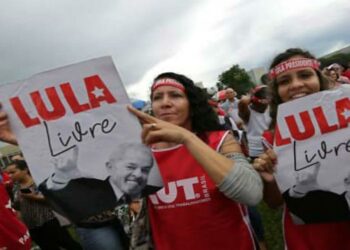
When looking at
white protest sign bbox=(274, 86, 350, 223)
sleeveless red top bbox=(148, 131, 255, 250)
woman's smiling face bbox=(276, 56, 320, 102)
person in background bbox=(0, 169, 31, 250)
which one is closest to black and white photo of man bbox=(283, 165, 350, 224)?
white protest sign bbox=(274, 86, 350, 223)

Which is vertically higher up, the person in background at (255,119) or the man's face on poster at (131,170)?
the man's face on poster at (131,170)

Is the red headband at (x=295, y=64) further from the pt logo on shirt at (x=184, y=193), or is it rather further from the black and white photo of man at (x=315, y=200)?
the pt logo on shirt at (x=184, y=193)

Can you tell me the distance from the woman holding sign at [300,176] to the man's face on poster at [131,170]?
55 centimetres

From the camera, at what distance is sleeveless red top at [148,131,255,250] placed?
6.79 feet

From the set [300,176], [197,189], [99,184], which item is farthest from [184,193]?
[300,176]

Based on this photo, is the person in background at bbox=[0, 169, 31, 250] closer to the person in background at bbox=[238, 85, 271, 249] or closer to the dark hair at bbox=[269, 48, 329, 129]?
the dark hair at bbox=[269, 48, 329, 129]

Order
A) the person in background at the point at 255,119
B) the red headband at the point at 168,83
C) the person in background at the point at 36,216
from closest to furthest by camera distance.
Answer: the red headband at the point at 168,83 → the person in background at the point at 255,119 → the person in background at the point at 36,216

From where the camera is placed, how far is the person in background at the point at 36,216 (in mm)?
6094

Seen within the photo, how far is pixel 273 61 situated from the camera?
2443 millimetres

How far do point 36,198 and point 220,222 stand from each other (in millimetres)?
4435

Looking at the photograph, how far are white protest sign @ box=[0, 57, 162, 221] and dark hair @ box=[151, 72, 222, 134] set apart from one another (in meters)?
0.58

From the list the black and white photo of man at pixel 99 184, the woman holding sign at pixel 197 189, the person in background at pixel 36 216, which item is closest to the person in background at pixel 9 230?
the black and white photo of man at pixel 99 184

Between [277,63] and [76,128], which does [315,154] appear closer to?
[277,63]

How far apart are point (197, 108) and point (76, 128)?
2.60ft
